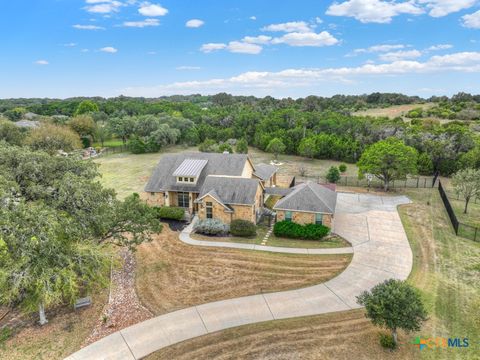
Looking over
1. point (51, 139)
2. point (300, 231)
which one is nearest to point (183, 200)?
→ point (300, 231)

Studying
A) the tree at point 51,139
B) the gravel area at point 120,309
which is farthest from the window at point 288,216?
the tree at point 51,139

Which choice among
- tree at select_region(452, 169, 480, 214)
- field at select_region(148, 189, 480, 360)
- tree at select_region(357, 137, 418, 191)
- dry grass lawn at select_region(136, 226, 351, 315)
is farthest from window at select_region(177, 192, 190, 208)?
tree at select_region(452, 169, 480, 214)

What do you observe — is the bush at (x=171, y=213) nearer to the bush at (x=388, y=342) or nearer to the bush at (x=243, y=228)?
the bush at (x=243, y=228)

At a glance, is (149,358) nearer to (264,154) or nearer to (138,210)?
(138,210)

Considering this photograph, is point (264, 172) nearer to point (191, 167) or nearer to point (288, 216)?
point (191, 167)

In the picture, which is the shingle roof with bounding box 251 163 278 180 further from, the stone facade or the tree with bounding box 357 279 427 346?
the tree with bounding box 357 279 427 346

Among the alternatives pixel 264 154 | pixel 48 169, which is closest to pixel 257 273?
pixel 48 169
